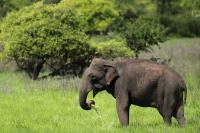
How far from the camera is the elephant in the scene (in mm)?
11586

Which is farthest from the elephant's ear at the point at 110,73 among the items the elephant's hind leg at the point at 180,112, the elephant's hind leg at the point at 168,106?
the elephant's hind leg at the point at 180,112

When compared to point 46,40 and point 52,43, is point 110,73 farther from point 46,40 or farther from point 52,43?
point 46,40

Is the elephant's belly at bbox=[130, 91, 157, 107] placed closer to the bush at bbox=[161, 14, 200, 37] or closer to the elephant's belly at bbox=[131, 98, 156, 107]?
the elephant's belly at bbox=[131, 98, 156, 107]

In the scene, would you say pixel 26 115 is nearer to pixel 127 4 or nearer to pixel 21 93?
pixel 21 93

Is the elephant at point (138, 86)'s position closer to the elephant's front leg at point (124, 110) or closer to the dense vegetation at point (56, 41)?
the elephant's front leg at point (124, 110)

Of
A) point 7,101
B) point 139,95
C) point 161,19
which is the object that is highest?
point 139,95

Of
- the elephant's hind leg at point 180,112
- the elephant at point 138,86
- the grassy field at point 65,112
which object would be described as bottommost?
the grassy field at point 65,112

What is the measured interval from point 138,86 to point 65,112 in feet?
11.2

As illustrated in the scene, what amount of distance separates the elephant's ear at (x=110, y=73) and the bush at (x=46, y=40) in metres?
9.79

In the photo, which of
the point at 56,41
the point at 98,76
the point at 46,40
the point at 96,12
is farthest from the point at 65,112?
the point at 96,12

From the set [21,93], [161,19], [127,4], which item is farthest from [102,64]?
[161,19]

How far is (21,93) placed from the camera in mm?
18078

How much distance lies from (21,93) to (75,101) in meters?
2.39

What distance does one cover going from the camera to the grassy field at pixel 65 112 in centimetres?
1173
